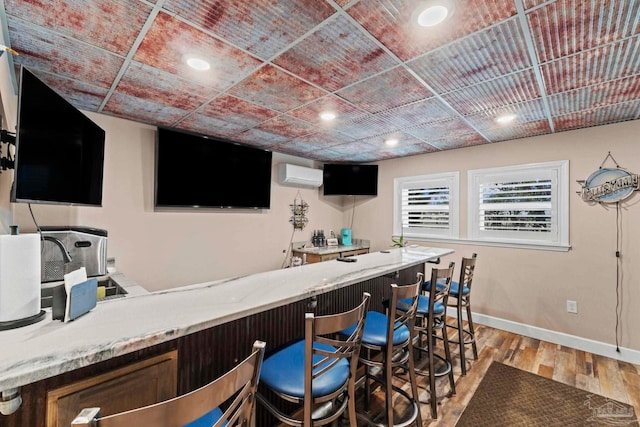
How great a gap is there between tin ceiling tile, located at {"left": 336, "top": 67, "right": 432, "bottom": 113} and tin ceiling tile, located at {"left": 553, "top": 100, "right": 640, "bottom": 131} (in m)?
1.67

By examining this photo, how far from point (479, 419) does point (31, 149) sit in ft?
10.6

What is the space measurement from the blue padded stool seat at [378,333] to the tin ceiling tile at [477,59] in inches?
Answer: 68.3

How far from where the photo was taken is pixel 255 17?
151 centimetres

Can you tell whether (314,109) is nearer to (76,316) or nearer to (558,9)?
(558,9)

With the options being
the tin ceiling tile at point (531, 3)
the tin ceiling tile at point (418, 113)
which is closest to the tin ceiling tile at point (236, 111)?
the tin ceiling tile at point (418, 113)

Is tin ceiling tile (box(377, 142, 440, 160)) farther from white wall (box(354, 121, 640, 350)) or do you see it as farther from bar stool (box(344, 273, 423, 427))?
bar stool (box(344, 273, 423, 427))

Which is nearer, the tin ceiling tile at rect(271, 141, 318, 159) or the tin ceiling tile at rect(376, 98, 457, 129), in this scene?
the tin ceiling tile at rect(376, 98, 457, 129)

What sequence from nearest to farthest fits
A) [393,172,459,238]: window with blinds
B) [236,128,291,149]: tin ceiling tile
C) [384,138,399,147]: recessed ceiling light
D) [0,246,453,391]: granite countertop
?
1. [0,246,453,391]: granite countertop
2. [236,128,291,149]: tin ceiling tile
3. [384,138,399,147]: recessed ceiling light
4. [393,172,459,238]: window with blinds

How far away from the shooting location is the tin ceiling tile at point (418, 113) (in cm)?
258

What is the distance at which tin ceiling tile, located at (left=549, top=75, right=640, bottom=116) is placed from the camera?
2156 millimetres

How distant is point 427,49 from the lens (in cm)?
176

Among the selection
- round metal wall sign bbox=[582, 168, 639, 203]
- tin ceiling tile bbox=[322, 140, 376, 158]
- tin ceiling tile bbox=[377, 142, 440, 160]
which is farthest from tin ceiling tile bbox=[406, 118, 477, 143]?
round metal wall sign bbox=[582, 168, 639, 203]

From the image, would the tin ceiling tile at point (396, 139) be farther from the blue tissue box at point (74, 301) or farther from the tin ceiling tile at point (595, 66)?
the blue tissue box at point (74, 301)

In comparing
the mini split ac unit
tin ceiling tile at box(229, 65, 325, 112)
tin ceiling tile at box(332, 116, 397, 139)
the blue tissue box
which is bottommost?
the blue tissue box
